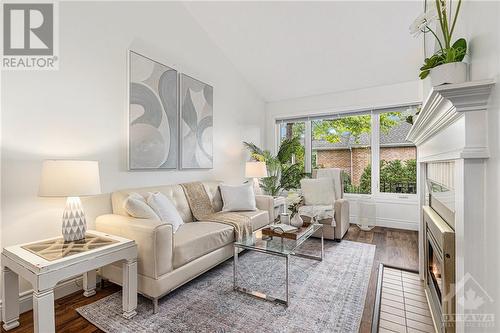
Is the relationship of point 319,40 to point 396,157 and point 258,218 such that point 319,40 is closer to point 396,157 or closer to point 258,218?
point 396,157

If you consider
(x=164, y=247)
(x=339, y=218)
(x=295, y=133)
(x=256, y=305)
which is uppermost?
(x=295, y=133)

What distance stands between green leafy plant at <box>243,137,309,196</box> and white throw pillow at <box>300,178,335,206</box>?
844 millimetres

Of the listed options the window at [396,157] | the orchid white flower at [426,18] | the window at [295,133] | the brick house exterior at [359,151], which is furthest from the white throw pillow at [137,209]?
the window at [396,157]

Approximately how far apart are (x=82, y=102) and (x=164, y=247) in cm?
156

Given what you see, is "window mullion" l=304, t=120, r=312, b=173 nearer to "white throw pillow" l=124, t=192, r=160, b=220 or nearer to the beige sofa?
the beige sofa

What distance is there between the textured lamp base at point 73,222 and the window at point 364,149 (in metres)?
4.01

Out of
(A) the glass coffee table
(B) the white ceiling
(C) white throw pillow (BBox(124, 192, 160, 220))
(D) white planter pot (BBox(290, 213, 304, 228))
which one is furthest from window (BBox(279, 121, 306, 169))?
(C) white throw pillow (BBox(124, 192, 160, 220))

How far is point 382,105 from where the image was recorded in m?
4.18

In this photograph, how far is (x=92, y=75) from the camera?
230cm

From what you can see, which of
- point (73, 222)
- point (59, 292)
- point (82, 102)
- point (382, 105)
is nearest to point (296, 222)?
point (73, 222)

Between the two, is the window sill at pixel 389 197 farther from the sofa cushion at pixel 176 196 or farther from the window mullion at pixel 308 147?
the sofa cushion at pixel 176 196

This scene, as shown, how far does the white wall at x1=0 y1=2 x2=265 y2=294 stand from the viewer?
185cm

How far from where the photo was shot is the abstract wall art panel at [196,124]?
3.26m

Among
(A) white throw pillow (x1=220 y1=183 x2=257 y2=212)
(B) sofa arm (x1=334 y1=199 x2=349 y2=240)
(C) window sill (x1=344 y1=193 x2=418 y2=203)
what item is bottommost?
(B) sofa arm (x1=334 y1=199 x2=349 y2=240)
